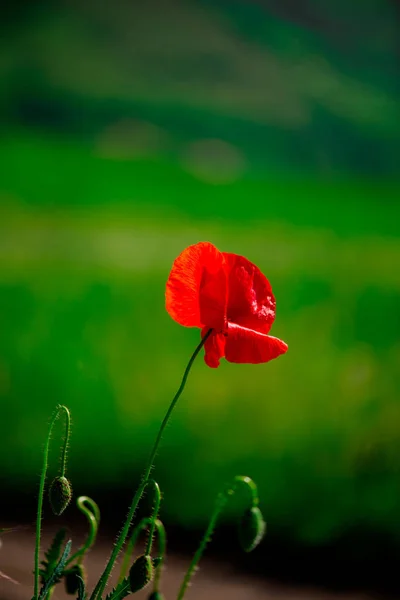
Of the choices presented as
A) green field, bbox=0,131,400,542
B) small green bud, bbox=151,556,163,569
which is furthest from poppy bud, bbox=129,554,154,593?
green field, bbox=0,131,400,542

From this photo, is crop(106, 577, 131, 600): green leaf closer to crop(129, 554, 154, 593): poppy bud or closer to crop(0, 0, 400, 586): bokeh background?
crop(129, 554, 154, 593): poppy bud

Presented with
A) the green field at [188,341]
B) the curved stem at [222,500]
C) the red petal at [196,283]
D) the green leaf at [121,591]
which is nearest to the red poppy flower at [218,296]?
the red petal at [196,283]

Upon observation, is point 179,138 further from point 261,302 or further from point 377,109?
point 261,302

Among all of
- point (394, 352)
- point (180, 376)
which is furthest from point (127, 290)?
point (394, 352)

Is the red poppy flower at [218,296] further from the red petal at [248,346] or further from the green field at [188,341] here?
the green field at [188,341]

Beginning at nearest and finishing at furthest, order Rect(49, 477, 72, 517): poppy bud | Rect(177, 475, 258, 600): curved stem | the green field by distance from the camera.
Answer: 1. Rect(177, 475, 258, 600): curved stem
2. Rect(49, 477, 72, 517): poppy bud
3. the green field

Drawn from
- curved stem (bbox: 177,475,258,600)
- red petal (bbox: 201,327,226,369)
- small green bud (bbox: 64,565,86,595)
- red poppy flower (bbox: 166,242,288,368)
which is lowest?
small green bud (bbox: 64,565,86,595)
